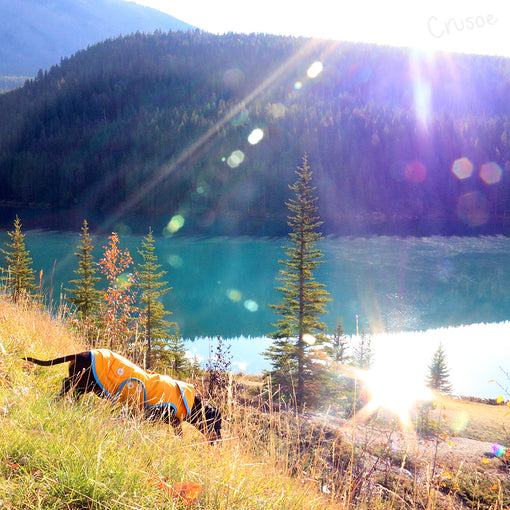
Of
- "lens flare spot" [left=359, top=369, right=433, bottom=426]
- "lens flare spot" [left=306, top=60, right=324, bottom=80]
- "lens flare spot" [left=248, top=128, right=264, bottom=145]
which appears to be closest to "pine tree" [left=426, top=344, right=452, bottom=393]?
"lens flare spot" [left=359, top=369, right=433, bottom=426]

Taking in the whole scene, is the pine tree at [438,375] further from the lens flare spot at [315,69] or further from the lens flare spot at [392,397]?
the lens flare spot at [315,69]

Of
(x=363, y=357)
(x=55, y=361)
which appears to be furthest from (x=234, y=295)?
(x=55, y=361)

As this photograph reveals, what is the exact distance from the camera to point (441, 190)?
8488cm

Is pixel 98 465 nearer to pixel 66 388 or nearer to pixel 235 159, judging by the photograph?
pixel 66 388

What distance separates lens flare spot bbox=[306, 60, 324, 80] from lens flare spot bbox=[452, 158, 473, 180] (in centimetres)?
7765

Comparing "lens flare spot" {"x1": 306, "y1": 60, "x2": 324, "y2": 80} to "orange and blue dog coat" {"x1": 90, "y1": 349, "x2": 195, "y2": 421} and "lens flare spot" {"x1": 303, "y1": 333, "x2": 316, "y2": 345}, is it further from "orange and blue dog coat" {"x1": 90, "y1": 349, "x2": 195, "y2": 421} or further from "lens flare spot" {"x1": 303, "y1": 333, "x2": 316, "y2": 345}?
"orange and blue dog coat" {"x1": 90, "y1": 349, "x2": 195, "y2": 421}

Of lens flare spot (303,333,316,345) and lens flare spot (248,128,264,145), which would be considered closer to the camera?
lens flare spot (303,333,316,345)

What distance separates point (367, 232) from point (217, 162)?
35.0 m

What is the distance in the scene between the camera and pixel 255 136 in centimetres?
9244

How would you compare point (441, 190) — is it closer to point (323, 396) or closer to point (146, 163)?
point (146, 163)

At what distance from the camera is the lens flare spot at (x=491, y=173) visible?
8450cm

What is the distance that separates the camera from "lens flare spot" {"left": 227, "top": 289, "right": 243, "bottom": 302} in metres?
36.0

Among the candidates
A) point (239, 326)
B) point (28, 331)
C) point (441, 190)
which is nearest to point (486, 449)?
point (28, 331)

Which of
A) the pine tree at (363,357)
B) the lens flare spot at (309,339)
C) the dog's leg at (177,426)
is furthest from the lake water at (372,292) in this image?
the dog's leg at (177,426)
